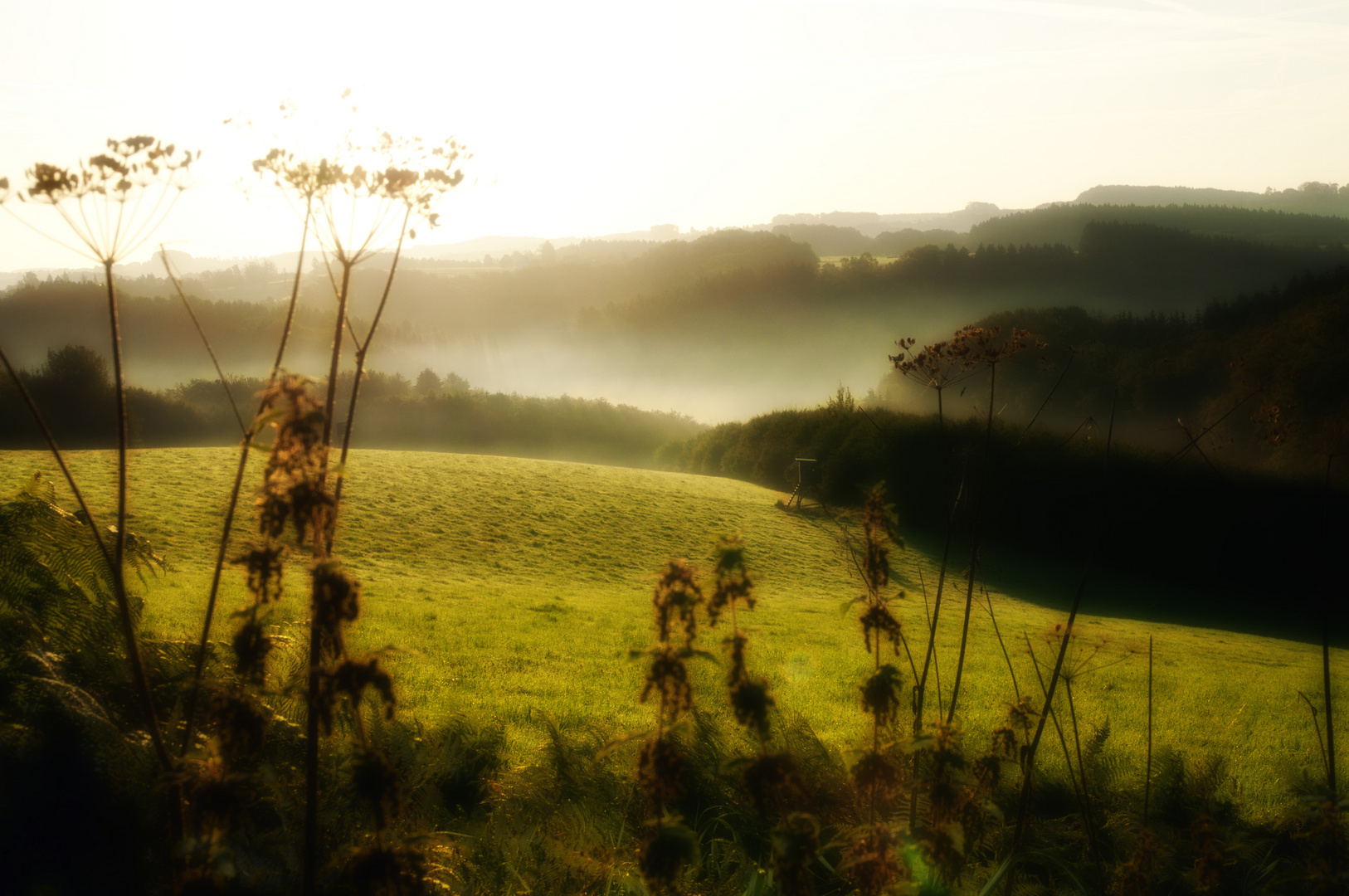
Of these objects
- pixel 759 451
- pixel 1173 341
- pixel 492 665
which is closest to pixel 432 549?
pixel 492 665

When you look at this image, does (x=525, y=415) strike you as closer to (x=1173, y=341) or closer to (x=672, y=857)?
(x=1173, y=341)

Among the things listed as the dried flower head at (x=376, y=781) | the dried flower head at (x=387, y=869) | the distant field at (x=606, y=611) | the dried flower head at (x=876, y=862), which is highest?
the dried flower head at (x=376, y=781)

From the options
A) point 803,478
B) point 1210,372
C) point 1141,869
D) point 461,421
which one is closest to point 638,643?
point 1141,869

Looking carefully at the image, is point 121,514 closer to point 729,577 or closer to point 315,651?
point 315,651

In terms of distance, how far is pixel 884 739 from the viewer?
7.80 ft

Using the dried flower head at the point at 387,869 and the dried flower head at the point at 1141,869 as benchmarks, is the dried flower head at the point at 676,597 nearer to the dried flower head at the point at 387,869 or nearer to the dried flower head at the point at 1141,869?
the dried flower head at the point at 387,869

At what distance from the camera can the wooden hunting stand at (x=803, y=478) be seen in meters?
18.9

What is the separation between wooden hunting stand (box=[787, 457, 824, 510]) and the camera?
61.9ft

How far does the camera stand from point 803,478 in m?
20.1

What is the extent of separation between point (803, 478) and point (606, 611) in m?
12.4

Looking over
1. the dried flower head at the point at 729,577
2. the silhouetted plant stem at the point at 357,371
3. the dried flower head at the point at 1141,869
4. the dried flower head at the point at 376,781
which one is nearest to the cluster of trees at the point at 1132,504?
the dried flower head at the point at 1141,869

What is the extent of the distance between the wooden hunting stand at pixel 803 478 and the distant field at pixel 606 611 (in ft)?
3.38

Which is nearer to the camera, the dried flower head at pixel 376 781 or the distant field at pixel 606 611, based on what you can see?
the dried flower head at pixel 376 781

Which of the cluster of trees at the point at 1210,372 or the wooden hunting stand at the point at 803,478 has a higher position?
the cluster of trees at the point at 1210,372
